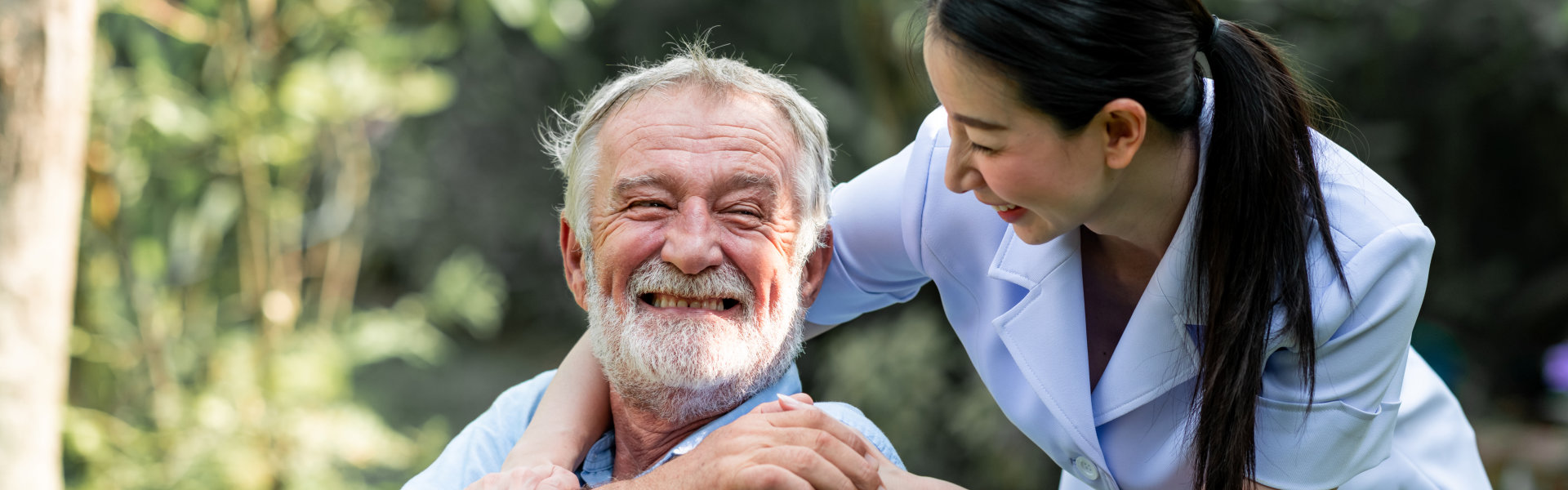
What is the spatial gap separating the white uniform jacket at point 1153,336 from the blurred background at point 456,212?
30 cm

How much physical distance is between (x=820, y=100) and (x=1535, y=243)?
408cm

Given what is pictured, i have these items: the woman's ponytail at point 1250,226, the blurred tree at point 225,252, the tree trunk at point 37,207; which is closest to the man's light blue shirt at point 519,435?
the woman's ponytail at point 1250,226

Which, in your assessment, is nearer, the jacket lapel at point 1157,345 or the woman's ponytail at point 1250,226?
the woman's ponytail at point 1250,226

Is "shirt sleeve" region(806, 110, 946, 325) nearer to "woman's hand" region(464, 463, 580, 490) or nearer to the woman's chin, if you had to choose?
the woman's chin

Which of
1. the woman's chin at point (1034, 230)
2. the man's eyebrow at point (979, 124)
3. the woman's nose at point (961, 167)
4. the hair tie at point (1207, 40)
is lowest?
the woman's chin at point (1034, 230)

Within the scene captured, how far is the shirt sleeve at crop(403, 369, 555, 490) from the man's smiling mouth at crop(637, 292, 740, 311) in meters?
0.41

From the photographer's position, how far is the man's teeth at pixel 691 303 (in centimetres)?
203

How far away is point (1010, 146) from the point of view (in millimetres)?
1492

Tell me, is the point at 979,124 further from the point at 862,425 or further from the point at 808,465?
the point at 862,425

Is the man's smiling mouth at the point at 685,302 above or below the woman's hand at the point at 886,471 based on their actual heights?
above

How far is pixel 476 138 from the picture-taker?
8062 millimetres

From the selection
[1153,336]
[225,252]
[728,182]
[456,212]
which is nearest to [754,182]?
[728,182]

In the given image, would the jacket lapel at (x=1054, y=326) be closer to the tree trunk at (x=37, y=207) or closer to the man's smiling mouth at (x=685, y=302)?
the man's smiling mouth at (x=685, y=302)

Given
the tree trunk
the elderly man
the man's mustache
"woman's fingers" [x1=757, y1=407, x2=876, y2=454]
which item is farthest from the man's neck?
the tree trunk
